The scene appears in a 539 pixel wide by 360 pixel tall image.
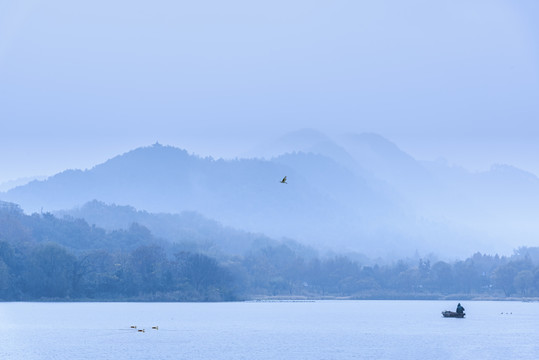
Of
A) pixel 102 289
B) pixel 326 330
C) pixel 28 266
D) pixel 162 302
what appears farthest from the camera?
pixel 162 302

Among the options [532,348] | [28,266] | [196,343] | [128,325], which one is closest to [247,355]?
[196,343]

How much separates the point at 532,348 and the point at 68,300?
351 feet

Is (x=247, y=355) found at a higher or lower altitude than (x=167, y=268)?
lower

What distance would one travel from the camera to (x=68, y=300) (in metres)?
169

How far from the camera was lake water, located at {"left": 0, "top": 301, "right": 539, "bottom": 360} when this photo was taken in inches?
2972

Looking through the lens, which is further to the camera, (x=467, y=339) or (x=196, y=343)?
(x=467, y=339)

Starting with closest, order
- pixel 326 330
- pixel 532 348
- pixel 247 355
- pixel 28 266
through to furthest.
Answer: pixel 247 355 → pixel 532 348 → pixel 326 330 → pixel 28 266

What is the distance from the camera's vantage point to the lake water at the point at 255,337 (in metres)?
75.5

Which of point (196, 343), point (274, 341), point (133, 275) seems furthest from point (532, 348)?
point (133, 275)

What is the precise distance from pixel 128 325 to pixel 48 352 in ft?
104

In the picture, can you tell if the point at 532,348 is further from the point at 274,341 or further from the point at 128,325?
the point at 128,325

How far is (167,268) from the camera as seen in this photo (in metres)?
178

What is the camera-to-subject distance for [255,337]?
91.9 m

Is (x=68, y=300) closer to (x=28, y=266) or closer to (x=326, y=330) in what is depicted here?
(x=28, y=266)
